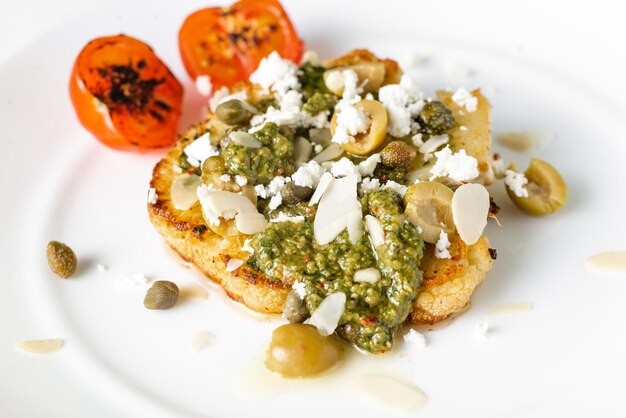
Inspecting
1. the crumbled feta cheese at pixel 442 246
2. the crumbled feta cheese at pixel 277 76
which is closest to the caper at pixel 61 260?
the crumbled feta cheese at pixel 277 76

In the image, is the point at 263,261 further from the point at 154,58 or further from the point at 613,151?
the point at 613,151

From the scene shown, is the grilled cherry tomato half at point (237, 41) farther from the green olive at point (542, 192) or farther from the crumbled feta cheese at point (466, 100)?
the green olive at point (542, 192)

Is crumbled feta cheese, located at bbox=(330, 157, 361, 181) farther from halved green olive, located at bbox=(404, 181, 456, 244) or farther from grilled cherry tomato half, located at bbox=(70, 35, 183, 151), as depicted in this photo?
grilled cherry tomato half, located at bbox=(70, 35, 183, 151)

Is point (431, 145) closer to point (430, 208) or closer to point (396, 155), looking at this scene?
point (396, 155)

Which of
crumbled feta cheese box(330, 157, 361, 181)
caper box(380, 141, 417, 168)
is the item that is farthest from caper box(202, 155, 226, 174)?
caper box(380, 141, 417, 168)

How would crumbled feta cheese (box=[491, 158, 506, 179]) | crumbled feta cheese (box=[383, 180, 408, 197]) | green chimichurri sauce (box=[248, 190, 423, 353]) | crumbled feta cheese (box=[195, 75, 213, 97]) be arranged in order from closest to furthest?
green chimichurri sauce (box=[248, 190, 423, 353]) → crumbled feta cheese (box=[383, 180, 408, 197]) → crumbled feta cheese (box=[491, 158, 506, 179]) → crumbled feta cheese (box=[195, 75, 213, 97])

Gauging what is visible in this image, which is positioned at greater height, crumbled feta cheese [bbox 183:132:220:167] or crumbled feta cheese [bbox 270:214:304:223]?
crumbled feta cheese [bbox 183:132:220:167]

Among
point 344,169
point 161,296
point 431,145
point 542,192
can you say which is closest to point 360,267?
point 344,169
